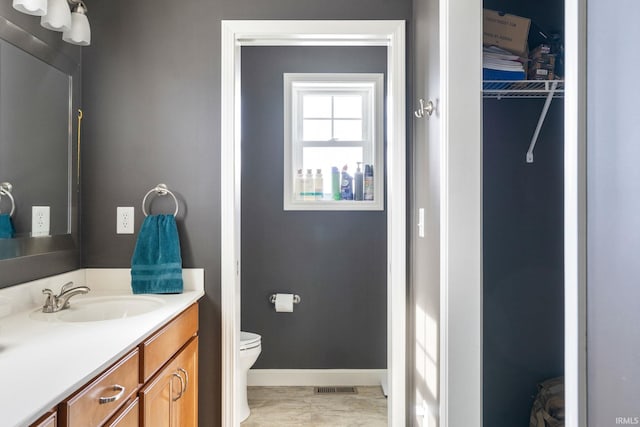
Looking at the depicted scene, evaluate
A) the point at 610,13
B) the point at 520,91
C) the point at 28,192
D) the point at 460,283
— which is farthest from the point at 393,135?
the point at 28,192

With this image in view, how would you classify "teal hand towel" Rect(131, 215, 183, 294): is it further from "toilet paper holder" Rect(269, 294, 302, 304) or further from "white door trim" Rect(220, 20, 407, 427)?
"toilet paper holder" Rect(269, 294, 302, 304)

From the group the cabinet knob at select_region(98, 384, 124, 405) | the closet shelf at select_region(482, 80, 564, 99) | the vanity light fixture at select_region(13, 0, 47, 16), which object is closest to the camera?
the cabinet knob at select_region(98, 384, 124, 405)

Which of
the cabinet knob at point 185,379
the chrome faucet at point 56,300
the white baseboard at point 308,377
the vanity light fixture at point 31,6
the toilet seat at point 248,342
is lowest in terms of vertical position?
the white baseboard at point 308,377

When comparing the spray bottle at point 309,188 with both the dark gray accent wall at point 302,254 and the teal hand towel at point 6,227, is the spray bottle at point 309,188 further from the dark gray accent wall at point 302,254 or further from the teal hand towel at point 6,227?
the teal hand towel at point 6,227

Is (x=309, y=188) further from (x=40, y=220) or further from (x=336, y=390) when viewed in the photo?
(x=40, y=220)

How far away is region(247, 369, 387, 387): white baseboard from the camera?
11.0ft

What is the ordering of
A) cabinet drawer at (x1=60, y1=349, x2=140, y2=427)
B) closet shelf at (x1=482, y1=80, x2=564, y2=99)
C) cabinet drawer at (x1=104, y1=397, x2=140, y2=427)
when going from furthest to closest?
closet shelf at (x1=482, y1=80, x2=564, y2=99), cabinet drawer at (x1=104, y1=397, x2=140, y2=427), cabinet drawer at (x1=60, y1=349, x2=140, y2=427)

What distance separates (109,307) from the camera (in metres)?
1.96

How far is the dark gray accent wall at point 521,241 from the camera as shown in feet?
6.90

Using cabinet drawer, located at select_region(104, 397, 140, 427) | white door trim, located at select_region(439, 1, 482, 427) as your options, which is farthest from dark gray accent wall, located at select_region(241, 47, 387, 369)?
cabinet drawer, located at select_region(104, 397, 140, 427)

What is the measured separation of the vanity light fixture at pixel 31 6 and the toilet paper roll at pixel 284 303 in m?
2.20

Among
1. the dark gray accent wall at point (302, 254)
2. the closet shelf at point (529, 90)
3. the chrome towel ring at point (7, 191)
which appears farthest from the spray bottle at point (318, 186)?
the chrome towel ring at point (7, 191)

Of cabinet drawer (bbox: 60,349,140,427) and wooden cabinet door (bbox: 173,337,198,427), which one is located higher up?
cabinet drawer (bbox: 60,349,140,427)

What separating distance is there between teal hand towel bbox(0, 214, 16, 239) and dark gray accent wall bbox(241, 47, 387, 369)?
173 cm
